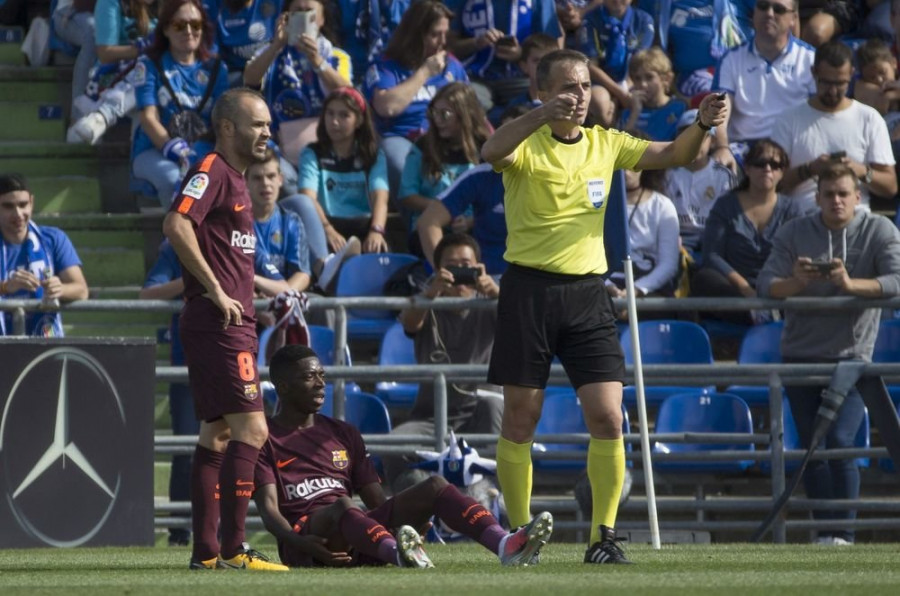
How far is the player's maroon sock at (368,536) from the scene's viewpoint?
690cm

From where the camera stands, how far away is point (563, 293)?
281 inches

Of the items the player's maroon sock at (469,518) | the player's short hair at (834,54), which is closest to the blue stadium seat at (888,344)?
the player's short hair at (834,54)

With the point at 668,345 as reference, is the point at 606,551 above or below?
below

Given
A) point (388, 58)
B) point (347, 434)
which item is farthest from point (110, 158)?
point (347, 434)

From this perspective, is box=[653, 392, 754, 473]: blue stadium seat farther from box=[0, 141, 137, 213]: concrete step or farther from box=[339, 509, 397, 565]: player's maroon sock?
box=[0, 141, 137, 213]: concrete step

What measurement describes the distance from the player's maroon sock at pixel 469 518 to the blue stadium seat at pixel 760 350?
4.17m

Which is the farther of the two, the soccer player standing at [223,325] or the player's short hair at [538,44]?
the player's short hair at [538,44]

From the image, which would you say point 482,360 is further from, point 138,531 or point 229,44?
point 229,44

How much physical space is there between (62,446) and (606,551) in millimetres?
3197

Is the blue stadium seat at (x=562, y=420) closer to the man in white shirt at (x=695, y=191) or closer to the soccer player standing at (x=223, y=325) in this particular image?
the man in white shirt at (x=695, y=191)

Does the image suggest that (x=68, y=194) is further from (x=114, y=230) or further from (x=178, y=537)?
(x=178, y=537)

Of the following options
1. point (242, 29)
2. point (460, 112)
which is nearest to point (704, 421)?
point (460, 112)

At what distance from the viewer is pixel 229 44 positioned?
13.6 meters

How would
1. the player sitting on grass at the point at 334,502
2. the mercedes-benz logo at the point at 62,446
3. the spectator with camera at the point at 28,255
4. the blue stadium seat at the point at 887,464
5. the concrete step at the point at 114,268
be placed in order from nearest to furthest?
the player sitting on grass at the point at 334,502
the mercedes-benz logo at the point at 62,446
the spectator with camera at the point at 28,255
the blue stadium seat at the point at 887,464
the concrete step at the point at 114,268
